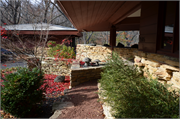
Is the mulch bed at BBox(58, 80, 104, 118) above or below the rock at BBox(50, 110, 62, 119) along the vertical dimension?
above

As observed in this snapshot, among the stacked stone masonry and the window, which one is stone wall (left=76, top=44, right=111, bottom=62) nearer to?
the stacked stone masonry

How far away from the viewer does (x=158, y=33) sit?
7.11 feet

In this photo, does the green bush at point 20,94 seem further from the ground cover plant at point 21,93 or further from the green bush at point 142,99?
the green bush at point 142,99

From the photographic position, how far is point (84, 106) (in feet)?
9.70

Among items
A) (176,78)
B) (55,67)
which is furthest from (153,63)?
(55,67)

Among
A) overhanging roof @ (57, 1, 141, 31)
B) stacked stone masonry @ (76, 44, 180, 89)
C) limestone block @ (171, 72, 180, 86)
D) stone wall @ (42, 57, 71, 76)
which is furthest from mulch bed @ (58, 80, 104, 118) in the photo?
stone wall @ (42, 57, 71, 76)

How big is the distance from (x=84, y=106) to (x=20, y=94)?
1501 mm

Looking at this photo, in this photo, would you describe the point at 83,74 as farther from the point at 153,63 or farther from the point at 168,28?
the point at 168,28

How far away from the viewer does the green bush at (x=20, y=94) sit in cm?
273

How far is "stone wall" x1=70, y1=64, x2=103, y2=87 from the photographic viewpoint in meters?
4.52

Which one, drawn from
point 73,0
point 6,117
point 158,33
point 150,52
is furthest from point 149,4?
point 6,117

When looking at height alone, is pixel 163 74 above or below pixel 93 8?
below

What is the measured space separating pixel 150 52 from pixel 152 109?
3.99 ft

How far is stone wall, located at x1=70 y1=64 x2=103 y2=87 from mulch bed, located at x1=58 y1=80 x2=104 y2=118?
0.54 m
